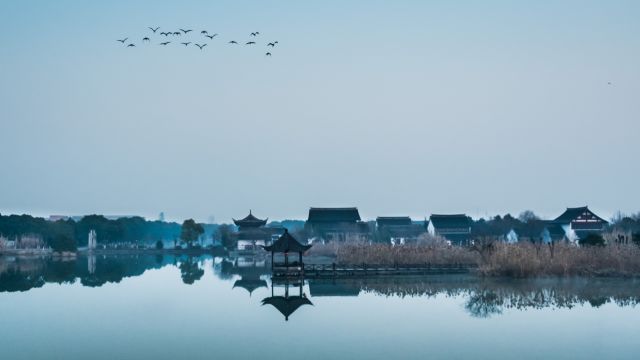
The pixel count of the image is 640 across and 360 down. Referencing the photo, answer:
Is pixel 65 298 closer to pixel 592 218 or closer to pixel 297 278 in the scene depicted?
pixel 297 278

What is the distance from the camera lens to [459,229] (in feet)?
224

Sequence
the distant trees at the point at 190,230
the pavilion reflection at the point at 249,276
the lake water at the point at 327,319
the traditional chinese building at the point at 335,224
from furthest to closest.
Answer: the distant trees at the point at 190,230, the traditional chinese building at the point at 335,224, the pavilion reflection at the point at 249,276, the lake water at the point at 327,319

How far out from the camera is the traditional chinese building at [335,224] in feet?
214

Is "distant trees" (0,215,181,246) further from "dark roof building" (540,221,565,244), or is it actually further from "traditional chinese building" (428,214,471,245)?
"dark roof building" (540,221,565,244)

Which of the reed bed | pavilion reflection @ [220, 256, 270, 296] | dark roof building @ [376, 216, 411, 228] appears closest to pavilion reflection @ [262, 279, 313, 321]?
pavilion reflection @ [220, 256, 270, 296]

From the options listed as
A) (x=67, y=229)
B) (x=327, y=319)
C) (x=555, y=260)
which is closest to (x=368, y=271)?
(x=555, y=260)

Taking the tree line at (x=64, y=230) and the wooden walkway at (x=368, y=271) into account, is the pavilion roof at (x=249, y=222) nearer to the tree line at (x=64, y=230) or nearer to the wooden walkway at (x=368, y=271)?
the tree line at (x=64, y=230)

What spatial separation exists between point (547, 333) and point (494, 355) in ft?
11.5

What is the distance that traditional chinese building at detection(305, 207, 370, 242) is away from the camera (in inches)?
2566

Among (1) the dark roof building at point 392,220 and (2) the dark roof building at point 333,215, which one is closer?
(2) the dark roof building at point 333,215

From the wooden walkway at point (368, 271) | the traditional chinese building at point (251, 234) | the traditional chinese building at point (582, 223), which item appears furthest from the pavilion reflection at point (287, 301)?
the traditional chinese building at point (582, 223)

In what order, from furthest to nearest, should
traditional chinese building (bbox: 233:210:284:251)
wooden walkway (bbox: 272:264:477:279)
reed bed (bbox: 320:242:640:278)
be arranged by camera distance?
traditional chinese building (bbox: 233:210:284:251) < wooden walkway (bbox: 272:264:477:279) < reed bed (bbox: 320:242:640:278)

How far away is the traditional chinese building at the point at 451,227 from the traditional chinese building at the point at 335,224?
7432 mm

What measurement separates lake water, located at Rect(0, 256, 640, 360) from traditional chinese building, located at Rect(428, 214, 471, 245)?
36.6m
